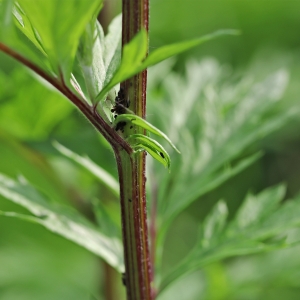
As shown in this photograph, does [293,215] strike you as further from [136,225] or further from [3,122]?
[3,122]

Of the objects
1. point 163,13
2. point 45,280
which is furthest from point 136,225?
point 163,13

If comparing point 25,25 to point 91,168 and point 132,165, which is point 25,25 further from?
point 91,168

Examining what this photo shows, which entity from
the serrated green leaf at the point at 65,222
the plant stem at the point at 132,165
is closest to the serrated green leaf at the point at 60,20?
the plant stem at the point at 132,165

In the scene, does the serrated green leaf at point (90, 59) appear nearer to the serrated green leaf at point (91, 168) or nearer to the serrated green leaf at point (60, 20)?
the serrated green leaf at point (60, 20)

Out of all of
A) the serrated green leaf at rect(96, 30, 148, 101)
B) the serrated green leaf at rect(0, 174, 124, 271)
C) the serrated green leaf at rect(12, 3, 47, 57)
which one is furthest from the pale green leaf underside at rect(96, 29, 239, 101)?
the serrated green leaf at rect(0, 174, 124, 271)

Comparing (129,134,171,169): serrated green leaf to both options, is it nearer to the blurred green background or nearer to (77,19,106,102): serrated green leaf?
(77,19,106,102): serrated green leaf

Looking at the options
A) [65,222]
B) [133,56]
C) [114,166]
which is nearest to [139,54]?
[133,56]
